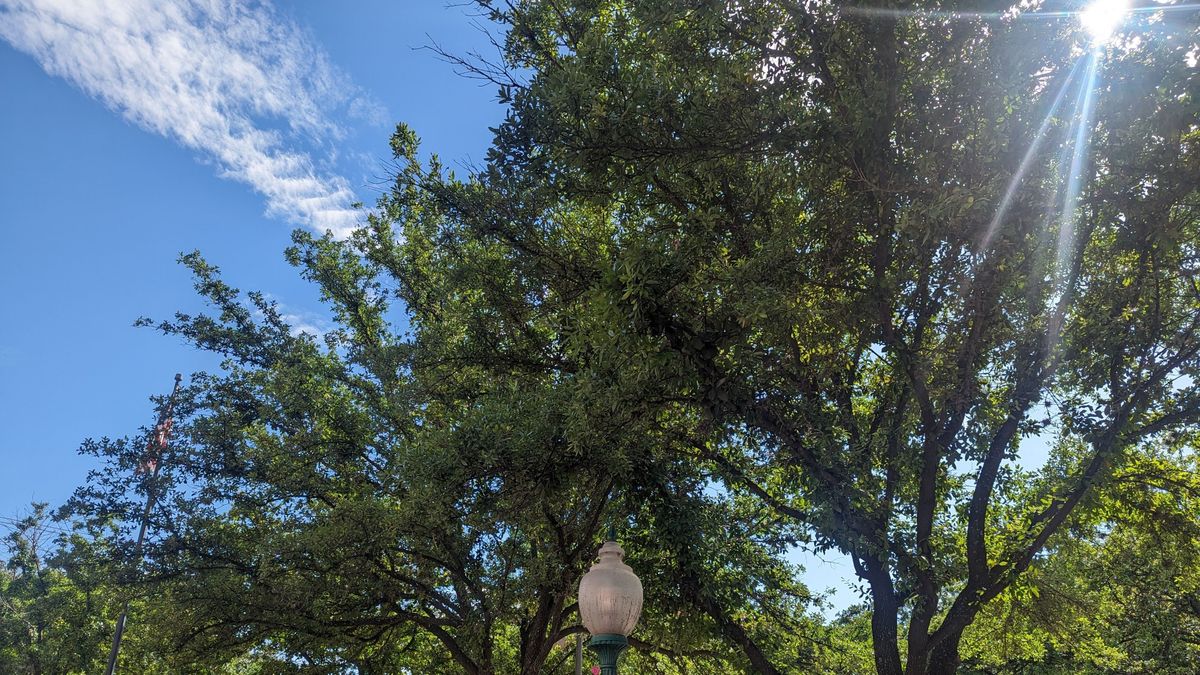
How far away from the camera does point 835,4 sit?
7.89 metres

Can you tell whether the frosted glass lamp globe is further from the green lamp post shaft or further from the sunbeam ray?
the sunbeam ray

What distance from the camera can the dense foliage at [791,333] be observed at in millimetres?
7914

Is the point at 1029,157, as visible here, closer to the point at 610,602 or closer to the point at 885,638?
the point at 885,638

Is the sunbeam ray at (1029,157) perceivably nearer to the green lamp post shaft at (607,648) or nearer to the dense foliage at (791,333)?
the dense foliage at (791,333)

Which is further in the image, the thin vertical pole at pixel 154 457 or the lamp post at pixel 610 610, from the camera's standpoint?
the thin vertical pole at pixel 154 457

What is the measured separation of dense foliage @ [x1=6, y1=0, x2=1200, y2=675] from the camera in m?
7.91

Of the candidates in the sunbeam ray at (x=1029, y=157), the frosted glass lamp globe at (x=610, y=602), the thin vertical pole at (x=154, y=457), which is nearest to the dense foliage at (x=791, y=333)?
the sunbeam ray at (x=1029, y=157)

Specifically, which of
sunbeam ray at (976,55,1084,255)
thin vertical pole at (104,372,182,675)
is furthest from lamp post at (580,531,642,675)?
thin vertical pole at (104,372,182,675)

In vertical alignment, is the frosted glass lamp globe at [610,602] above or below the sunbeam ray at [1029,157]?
below

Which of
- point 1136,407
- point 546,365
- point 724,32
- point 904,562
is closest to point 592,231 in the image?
point 546,365

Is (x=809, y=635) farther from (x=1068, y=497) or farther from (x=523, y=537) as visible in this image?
(x=1068, y=497)

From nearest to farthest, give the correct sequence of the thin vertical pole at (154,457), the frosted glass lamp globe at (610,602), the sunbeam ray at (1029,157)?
the frosted glass lamp globe at (610,602) → the sunbeam ray at (1029,157) → the thin vertical pole at (154,457)

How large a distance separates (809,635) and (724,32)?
10303 mm

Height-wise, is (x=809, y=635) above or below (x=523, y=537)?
below
